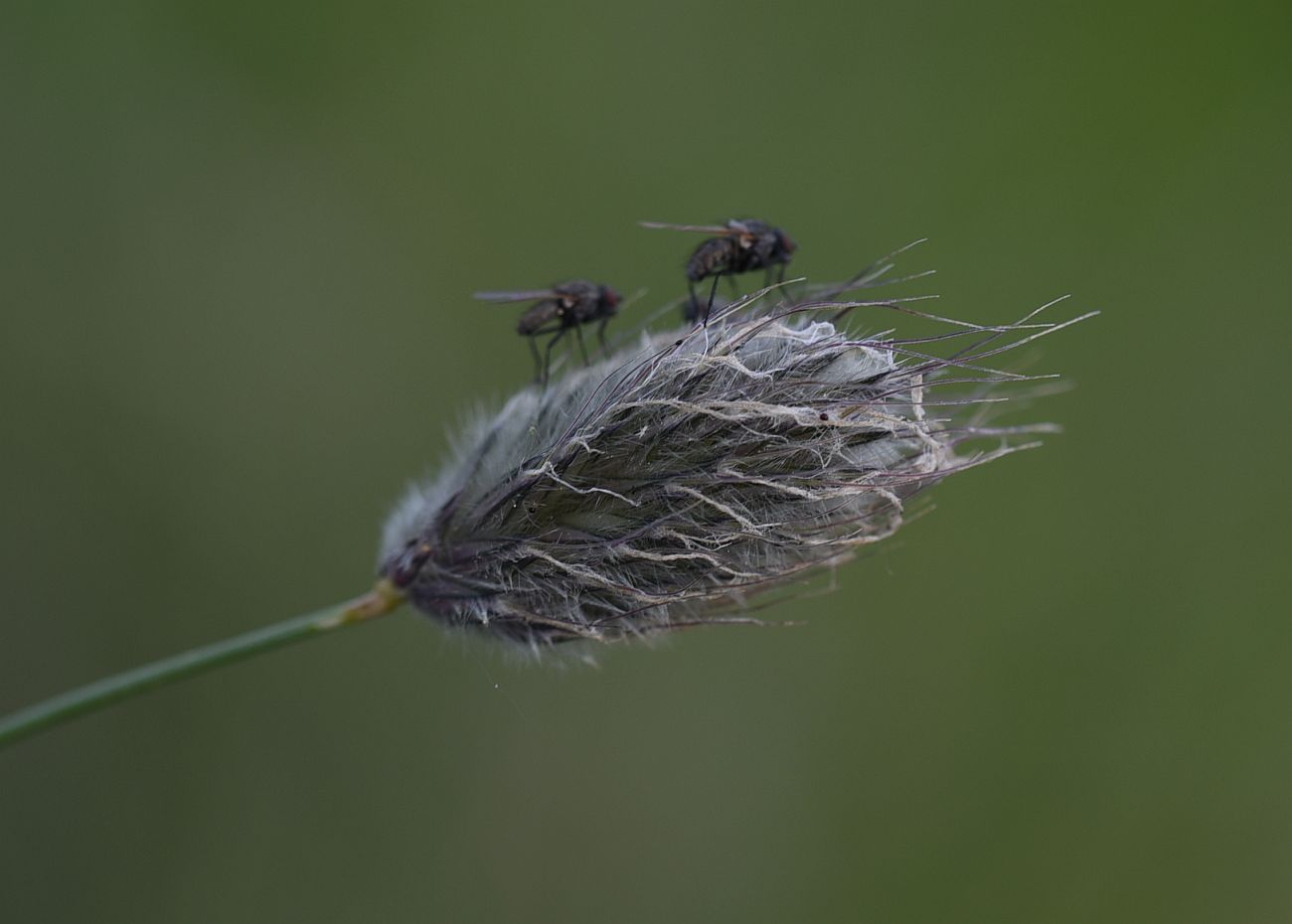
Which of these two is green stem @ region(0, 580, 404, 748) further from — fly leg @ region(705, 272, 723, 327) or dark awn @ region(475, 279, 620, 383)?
fly leg @ region(705, 272, 723, 327)

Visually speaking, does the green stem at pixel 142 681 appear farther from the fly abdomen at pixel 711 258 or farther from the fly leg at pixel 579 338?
the fly abdomen at pixel 711 258

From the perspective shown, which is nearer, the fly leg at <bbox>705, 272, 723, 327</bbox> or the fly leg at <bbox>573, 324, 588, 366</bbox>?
the fly leg at <bbox>705, 272, 723, 327</bbox>

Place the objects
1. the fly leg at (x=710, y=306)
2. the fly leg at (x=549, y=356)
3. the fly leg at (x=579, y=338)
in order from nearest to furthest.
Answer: the fly leg at (x=710, y=306), the fly leg at (x=549, y=356), the fly leg at (x=579, y=338)

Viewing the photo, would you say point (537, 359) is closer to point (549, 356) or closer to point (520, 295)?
point (549, 356)

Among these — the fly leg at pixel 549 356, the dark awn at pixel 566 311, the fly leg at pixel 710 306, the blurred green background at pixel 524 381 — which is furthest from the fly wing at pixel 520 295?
the blurred green background at pixel 524 381

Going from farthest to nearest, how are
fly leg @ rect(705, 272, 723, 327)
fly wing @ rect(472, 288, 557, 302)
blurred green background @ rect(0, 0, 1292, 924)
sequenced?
blurred green background @ rect(0, 0, 1292, 924) < fly wing @ rect(472, 288, 557, 302) < fly leg @ rect(705, 272, 723, 327)

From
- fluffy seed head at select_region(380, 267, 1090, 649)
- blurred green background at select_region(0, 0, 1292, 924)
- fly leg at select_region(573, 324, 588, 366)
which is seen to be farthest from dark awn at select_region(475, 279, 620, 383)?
blurred green background at select_region(0, 0, 1292, 924)

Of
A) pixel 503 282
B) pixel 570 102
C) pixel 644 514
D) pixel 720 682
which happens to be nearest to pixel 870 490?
pixel 644 514
